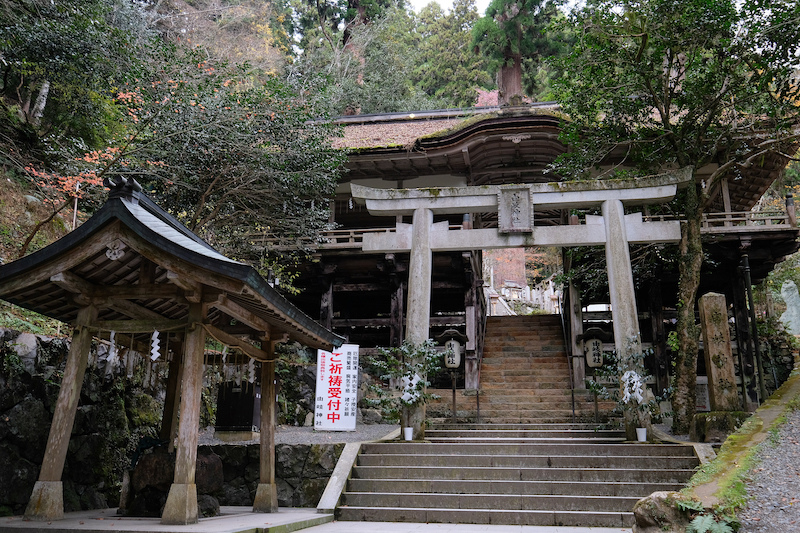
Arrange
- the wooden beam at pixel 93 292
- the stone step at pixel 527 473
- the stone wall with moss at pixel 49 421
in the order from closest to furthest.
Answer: the wooden beam at pixel 93 292, the stone wall with moss at pixel 49 421, the stone step at pixel 527 473

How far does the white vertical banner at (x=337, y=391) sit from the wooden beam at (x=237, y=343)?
4.01 meters

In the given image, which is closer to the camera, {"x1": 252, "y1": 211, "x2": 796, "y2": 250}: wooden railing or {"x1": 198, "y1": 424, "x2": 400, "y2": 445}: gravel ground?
{"x1": 198, "y1": 424, "x2": 400, "y2": 445}: gravel ground

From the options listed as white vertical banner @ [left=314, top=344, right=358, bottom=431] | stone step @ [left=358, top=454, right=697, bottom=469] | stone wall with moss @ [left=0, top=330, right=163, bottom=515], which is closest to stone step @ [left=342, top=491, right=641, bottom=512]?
stone step @ [left=358, top=454, right=697, bottom=469]

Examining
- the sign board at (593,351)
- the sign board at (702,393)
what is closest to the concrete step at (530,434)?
the sign board at (593,351)

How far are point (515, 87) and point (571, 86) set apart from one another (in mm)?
14532

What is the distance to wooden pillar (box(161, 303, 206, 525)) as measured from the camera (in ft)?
17.8

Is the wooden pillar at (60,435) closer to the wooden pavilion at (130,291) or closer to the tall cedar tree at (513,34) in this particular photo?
the wooden pavilion at (130,291)

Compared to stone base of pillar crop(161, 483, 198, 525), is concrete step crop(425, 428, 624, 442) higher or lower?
higher

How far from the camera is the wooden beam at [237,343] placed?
646cm

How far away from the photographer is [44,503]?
18.1 feet

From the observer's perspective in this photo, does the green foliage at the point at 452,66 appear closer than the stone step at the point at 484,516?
No

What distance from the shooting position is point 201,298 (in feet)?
20.0

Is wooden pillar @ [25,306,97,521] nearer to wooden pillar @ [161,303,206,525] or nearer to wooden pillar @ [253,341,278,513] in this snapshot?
wooden pillar @ [161,303,206,525]

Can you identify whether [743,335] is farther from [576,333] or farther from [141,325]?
[141,325]
